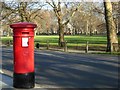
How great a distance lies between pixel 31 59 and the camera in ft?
29.3

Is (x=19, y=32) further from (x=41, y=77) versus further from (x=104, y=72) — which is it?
(x=104, y=72)

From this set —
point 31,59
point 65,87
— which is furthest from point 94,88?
point 31,59

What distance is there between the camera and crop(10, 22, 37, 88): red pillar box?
8797mm

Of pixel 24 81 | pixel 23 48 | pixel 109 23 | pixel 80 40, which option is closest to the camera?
pixel 24 81

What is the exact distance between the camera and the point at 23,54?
8.89 meters

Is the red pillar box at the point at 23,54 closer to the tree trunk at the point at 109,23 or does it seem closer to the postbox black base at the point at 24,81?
the postbox black base at the point at 24,81

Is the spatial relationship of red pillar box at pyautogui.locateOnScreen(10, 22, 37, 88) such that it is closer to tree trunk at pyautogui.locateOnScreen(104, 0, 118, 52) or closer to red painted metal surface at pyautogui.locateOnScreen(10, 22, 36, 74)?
red painted metal surface at pyautogui.locateOnScreen(10, 22, 36, 74)

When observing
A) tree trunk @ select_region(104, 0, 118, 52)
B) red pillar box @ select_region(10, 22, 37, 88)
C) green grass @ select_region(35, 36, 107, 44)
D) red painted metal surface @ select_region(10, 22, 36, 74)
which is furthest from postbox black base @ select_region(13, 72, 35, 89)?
green grass @ select_region(35, 36, 107, 44)

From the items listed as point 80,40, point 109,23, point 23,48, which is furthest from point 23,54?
point 80,40

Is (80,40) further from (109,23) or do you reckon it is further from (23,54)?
(23,54)

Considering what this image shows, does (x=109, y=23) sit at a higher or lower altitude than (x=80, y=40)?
higher

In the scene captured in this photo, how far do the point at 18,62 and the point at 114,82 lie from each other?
9.38 feet

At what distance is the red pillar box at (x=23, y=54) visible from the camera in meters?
8.80

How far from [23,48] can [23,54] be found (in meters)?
0.17
